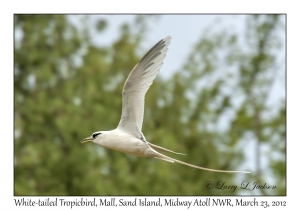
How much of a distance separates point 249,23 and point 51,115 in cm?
585

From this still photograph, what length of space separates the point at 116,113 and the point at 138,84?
10.4 m

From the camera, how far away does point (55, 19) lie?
19.6 meters

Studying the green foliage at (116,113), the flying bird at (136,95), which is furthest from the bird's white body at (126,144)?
the green foliage at (116,113)

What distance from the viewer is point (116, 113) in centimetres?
1661

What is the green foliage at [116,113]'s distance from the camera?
15.9 meters

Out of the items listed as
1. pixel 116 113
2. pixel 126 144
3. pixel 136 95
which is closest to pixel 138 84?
pixel 136 95

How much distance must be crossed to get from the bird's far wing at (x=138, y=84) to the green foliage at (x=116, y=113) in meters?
8.59

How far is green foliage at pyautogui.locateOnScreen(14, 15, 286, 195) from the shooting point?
15.9 metres

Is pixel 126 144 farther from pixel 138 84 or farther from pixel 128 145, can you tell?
pixel 138 84

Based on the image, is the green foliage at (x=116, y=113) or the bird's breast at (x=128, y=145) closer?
the bird's breast at (x=128, y=145)

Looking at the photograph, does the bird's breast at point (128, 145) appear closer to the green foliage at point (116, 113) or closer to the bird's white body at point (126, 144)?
the bird's white body at point (126, 144)

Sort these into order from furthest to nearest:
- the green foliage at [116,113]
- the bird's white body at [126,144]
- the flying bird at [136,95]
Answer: the green foliage at [116,113] → the flying bird at [136,95] → the bird's white body at [126,144]
